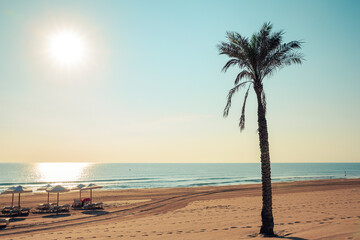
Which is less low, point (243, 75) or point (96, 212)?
point (243, 75)

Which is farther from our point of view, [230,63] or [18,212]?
[18,212]

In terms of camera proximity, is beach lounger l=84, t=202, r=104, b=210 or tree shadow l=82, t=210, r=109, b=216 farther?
beach lounger l=84, t=202, r=104, b=210

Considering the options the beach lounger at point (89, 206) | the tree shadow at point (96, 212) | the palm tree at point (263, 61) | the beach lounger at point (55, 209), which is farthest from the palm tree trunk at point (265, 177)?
the beach lounger at point (55, 209)

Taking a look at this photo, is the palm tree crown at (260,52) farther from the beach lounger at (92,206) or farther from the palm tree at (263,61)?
the beach lounger at (92,206)

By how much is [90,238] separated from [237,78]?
9383 millimetres

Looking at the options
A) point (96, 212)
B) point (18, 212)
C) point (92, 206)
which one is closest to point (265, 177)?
point (96, 212)

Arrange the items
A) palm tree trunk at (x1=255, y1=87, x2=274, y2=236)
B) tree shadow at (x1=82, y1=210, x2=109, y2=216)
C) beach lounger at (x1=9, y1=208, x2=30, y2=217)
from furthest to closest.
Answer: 1. tree shadow at (x1=82, y1=210, x2=109, y2=216)
2. beach lounger at (x1=9, y1=208, x2=30, y2=217)
3. palm tree trunk at (x1=255, y1=87, x2=274, y2=236)

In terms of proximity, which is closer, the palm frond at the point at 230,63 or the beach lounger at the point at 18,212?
the palm frond at the point at 230,63

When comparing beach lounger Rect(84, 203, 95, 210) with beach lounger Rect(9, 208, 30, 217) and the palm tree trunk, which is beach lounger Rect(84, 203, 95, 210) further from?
the palm tree trunk

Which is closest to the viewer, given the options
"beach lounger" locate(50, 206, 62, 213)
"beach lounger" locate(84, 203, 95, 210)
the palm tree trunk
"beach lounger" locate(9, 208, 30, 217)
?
the palm tree trunk

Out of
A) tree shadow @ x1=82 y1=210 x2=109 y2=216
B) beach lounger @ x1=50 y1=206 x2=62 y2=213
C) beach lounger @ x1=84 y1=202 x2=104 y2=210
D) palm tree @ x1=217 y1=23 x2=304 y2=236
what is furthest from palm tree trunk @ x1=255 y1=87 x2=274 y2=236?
beach lounger @ x1=50 y1=206 x2=62 y2=213

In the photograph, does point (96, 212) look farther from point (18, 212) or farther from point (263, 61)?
point (263, 61)

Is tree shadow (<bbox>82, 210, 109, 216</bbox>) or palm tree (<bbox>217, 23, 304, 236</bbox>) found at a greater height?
palm tree (<bbox>217, 23, 304, 236</bbox>)

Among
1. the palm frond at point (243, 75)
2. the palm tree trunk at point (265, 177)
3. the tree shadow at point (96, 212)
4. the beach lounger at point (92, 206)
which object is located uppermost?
the palm frond at point (243, 75)
